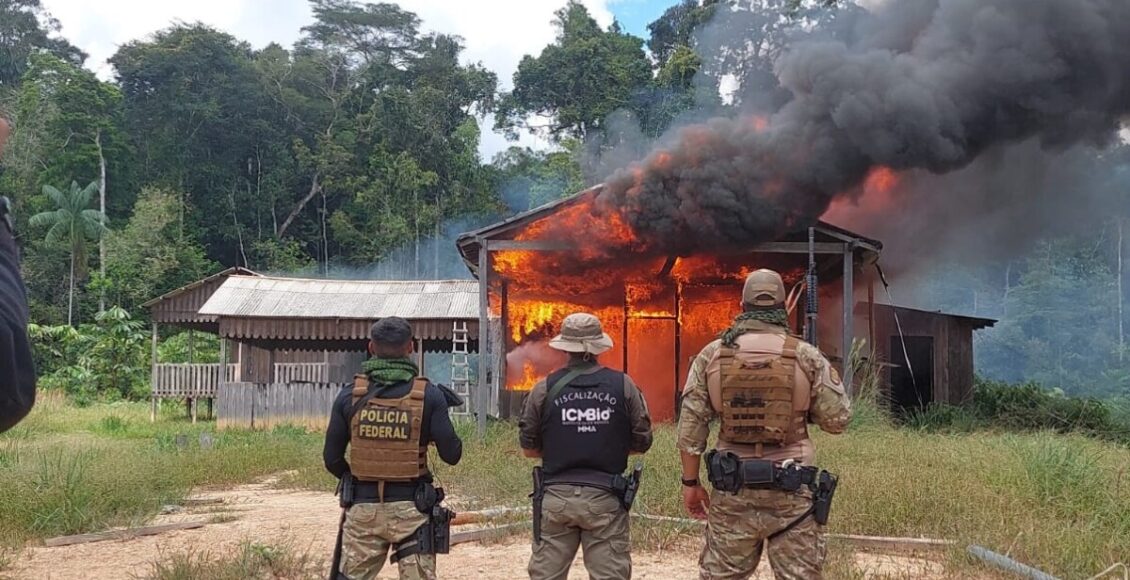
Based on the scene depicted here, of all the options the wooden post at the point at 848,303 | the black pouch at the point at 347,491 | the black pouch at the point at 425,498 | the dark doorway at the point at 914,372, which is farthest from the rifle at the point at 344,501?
the dark doorway at the point at 914,372

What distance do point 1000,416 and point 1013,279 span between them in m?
22.8

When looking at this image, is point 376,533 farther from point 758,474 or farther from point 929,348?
point 929,348

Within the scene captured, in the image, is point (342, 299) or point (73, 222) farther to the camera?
point (73, 222)

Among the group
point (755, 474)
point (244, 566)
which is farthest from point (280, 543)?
point (755, 474)

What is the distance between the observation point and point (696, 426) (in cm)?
458

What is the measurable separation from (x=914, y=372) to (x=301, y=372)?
17.1m

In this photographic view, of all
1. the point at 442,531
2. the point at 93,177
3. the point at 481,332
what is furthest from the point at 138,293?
the point at 442,531

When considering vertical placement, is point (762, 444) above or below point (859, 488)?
above

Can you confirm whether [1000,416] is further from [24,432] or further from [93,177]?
[93,177]

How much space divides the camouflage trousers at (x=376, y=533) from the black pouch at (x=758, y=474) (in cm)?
173

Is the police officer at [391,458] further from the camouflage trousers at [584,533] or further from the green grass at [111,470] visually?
the green grass at [111,470]

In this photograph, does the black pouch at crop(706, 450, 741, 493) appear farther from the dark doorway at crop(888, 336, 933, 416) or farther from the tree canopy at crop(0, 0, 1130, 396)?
the tree canopy at crop(0, 0, 1130, 396)

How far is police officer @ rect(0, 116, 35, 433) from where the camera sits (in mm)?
1267

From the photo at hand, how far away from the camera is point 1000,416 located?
648 inches
